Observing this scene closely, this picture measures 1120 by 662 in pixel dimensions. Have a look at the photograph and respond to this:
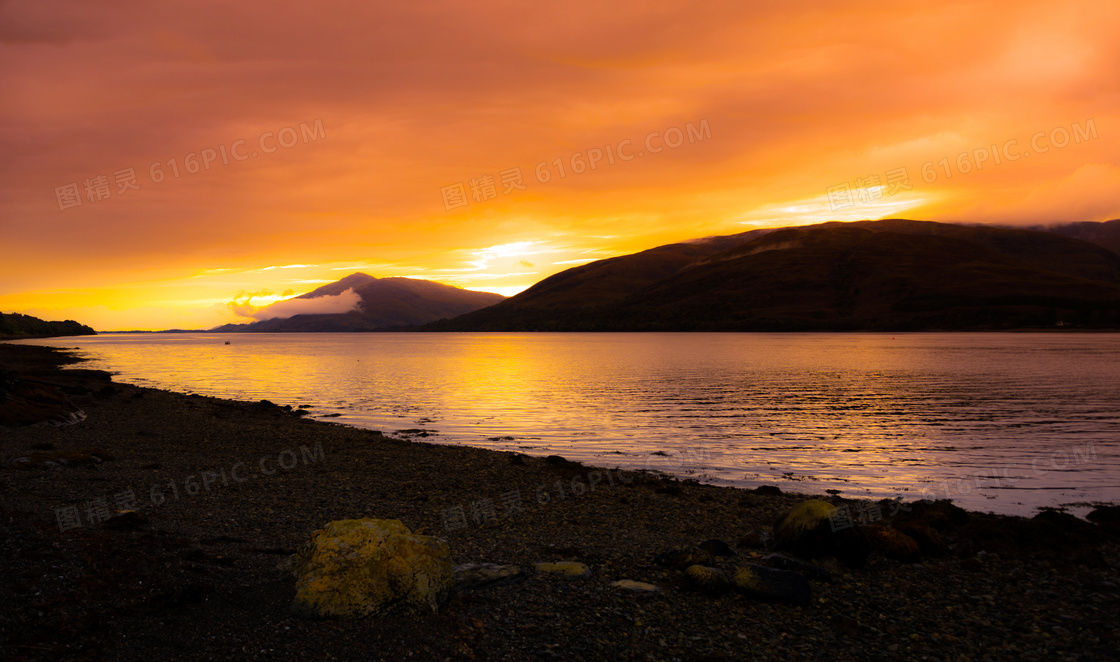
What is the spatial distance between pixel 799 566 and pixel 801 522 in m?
1.56

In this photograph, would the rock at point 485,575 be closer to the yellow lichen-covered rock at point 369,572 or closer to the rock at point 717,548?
the yellow lichen-covered rock at point 369,572

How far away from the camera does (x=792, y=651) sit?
877 centimetres

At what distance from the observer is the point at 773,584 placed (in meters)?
10.6

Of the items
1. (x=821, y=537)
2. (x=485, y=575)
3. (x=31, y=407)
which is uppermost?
(x=31, y=407)

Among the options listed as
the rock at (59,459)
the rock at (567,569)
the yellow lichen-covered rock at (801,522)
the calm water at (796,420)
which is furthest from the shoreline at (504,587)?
the calm water at (796,420)

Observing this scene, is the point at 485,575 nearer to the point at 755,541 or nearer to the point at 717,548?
the point at 717,548

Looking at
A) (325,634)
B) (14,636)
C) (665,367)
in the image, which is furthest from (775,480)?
(665,367)

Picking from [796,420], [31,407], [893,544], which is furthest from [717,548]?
[31,407]

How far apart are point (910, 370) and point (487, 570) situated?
3156 inches

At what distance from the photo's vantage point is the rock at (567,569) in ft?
36.6

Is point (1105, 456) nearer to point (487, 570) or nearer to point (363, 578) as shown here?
point (487, 570)

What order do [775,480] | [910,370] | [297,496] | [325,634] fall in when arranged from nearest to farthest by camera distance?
[325,634] → [297,496] → [775,480] → [910,370]

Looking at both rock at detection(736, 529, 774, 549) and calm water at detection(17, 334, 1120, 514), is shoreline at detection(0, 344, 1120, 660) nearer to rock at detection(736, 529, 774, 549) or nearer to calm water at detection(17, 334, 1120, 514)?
rock at detection(736, 529, 774, 549)

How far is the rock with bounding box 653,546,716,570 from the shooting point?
466 inches
